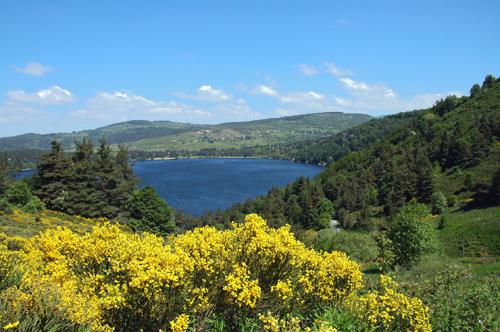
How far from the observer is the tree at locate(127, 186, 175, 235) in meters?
67.2

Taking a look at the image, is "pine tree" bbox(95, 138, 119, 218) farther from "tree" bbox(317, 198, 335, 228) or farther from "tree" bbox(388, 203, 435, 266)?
"tree" bbox(317, 198, 335, 228)

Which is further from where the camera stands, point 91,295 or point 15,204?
point 15,204

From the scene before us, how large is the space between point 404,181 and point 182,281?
110973 mm

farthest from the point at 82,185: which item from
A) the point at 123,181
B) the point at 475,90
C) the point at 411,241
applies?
the point at 475,90

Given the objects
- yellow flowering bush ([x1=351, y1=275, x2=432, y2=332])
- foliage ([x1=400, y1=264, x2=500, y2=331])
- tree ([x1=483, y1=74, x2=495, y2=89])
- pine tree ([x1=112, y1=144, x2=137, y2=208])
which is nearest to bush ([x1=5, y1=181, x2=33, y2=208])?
pine tree ([x1=112, y1=144, x2=137, y2=208])

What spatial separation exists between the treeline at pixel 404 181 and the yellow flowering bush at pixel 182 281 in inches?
3126

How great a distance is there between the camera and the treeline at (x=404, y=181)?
104 meters

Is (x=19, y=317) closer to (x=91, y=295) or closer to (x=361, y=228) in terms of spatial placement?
(x=91, y=295)

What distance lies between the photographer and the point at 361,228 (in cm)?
10212

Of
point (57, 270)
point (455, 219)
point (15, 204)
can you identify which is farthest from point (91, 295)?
point (455, 219)

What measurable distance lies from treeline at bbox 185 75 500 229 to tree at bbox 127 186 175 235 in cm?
3345

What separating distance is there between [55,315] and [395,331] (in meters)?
7.99

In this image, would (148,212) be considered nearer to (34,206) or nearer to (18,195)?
(34,206)

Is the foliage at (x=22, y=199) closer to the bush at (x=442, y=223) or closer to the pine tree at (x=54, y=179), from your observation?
the pine tree at (x=54, y=179)
